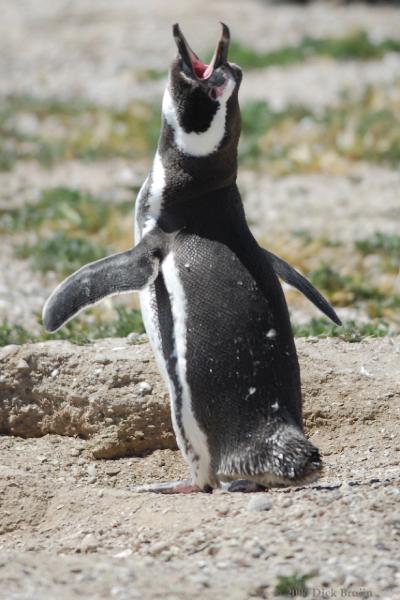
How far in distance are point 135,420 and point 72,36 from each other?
1172 centimetres

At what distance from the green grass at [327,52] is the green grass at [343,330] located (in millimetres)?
7696

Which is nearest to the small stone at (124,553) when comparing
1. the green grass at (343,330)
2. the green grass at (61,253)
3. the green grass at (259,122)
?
the green grass at (343,330)

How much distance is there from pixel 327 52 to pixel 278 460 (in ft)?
33.1

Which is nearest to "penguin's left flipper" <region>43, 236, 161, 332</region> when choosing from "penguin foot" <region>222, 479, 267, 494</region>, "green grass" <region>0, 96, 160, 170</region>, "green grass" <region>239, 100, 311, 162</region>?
"penguin foot" <region>222, 479, 267, 494</region>

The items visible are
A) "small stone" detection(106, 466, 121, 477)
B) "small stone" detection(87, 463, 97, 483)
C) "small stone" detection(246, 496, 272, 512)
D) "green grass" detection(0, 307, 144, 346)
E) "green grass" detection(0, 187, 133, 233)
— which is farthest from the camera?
"green grass" detection(0, 187, 133, 233)

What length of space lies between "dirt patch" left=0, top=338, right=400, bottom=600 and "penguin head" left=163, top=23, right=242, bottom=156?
3.81 ft

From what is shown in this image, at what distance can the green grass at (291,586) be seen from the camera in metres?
2.95

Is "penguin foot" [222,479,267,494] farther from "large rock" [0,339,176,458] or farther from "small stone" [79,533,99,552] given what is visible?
"large rock" [0,339,176,458]

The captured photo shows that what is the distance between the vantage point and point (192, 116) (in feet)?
13.6

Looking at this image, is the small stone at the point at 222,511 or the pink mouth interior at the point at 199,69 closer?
the small stone at the point at 222,511

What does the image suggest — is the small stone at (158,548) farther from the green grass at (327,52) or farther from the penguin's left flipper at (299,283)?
the green grass at (327,52)

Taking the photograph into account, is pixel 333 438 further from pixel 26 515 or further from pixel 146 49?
pixel 146 49

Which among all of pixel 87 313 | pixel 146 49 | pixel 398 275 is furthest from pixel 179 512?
pixel 146 49

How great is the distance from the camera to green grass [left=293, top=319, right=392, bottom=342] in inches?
211
